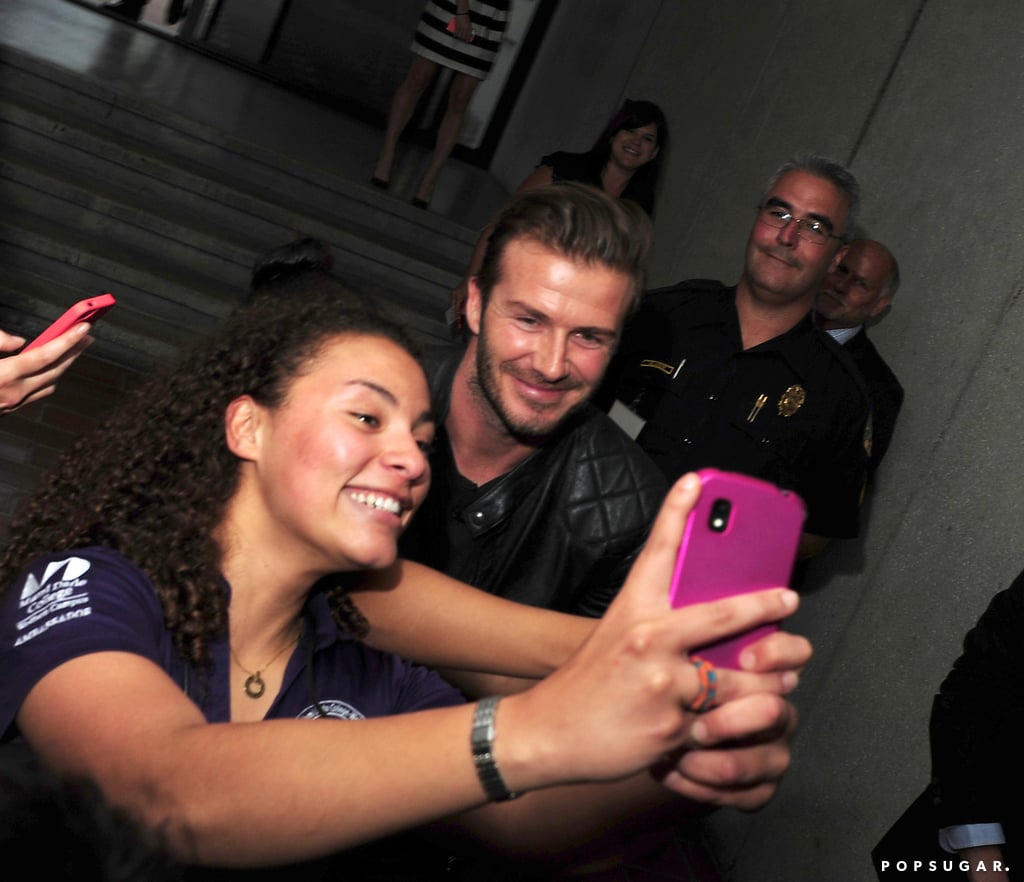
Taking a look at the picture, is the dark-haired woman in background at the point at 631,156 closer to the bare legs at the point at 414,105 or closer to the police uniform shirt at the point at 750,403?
the bare legs at the point at 414,105

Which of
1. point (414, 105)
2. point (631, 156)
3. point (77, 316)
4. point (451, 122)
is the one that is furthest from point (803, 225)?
point (414, 105)

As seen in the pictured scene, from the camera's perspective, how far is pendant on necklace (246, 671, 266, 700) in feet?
5.27

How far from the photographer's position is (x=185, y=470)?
171cm

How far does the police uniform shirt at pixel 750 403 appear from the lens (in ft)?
11.5

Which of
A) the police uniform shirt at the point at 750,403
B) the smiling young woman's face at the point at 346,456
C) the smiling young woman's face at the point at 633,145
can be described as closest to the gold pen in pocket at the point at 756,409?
the police uniform shirt at the point at 750,403

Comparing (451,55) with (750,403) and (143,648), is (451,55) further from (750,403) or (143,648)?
(143,648)

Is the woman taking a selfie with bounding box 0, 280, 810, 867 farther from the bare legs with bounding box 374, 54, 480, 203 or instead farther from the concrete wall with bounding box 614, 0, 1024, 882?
the bare legs with bounding box 374, 54, 480, 203

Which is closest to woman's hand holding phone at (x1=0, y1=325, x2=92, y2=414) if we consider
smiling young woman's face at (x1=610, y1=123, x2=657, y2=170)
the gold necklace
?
the gold necklace

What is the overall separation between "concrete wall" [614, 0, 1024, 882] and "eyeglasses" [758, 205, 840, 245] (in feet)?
1.83

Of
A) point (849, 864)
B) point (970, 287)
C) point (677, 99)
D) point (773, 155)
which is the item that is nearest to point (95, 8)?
point (677, 99)

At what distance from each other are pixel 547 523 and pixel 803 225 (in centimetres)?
147

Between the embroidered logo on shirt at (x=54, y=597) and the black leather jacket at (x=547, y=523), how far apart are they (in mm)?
1034

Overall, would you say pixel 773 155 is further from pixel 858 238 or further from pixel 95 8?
pixel 95 8

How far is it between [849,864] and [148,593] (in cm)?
273
